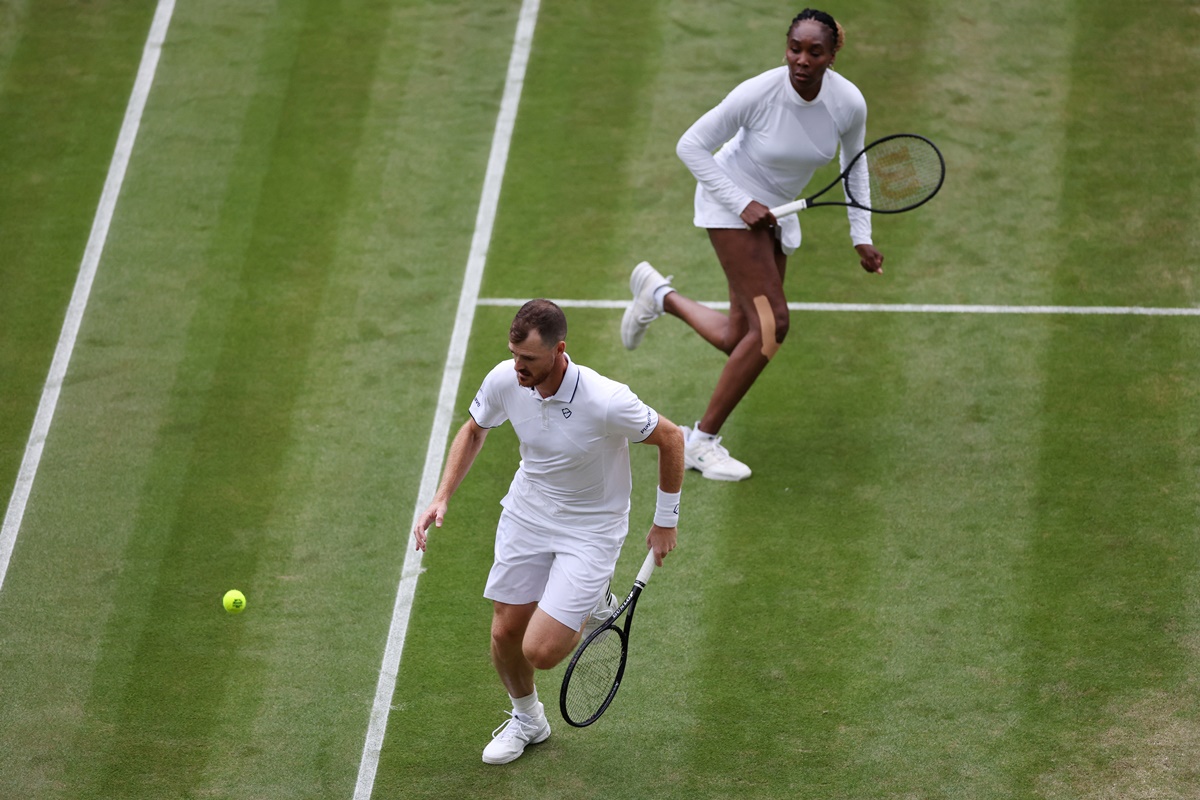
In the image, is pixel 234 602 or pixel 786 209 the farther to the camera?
pixel 786 209

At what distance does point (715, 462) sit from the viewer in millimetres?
8438

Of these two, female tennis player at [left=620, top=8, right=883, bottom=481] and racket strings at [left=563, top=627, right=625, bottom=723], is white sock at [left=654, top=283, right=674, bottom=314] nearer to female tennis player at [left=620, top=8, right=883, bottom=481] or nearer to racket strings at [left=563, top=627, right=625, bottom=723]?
female tennis player at [left=620, top=8, right=883, bottom=481]

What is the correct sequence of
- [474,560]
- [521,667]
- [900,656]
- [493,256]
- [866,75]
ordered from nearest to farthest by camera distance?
[521,667], [900,656], [474,560], [493,256], [866,75]

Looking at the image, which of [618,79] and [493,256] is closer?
[493,256]

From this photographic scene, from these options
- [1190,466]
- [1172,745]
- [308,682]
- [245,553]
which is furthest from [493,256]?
[1172,745]

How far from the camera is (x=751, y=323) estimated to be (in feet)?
26.9

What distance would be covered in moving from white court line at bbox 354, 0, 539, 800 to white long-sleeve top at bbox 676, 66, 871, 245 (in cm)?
209

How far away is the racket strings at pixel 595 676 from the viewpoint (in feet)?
20.7

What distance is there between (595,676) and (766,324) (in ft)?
8.39

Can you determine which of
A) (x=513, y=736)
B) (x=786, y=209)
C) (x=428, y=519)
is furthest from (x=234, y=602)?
(x=786, y=209)

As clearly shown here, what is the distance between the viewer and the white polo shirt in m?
6.07

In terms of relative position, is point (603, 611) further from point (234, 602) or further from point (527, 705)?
point (234, 602)

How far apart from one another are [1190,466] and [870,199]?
7.66ft

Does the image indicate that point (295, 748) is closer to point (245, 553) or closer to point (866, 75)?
point (245, 553)
